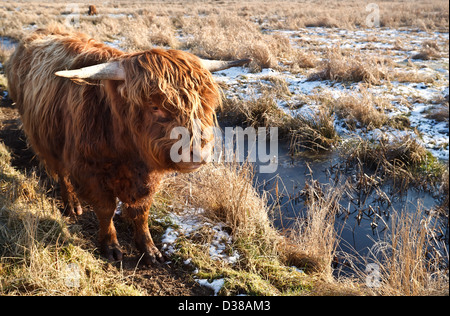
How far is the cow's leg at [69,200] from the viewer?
372 centimetres

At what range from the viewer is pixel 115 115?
2490mm

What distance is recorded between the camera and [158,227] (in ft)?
11.8

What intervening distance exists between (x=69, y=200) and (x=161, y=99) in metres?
2.14

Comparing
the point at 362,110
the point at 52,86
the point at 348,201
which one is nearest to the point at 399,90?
the point at 362,110

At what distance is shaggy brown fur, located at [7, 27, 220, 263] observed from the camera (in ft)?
7.44

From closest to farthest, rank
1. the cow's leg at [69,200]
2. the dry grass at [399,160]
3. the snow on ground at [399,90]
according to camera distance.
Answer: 1. the cow's leg at [69,200]
2. the dry grass at [399,160]
3. the snow on ground at [399,90]

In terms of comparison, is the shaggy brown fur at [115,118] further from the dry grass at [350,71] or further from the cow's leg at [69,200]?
the dry grass at [350,71]

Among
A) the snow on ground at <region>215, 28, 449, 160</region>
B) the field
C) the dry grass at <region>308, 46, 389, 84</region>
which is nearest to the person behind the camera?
the field

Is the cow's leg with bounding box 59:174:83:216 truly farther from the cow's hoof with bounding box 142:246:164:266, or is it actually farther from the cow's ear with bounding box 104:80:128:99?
the cow's ear with bounding box 104:80:128:99

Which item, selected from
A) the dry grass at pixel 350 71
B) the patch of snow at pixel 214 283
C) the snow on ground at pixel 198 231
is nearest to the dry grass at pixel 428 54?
the dry grass at pixel 350 71

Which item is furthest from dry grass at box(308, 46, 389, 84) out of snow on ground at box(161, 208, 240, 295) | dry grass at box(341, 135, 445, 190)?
snow on ground at box(161, 208, 240, 295)

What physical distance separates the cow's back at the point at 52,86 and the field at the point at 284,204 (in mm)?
616

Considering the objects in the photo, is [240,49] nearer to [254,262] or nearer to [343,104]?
[343,104]
